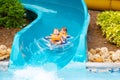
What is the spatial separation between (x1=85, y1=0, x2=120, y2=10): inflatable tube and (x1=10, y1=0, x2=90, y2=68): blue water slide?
0.73 meters

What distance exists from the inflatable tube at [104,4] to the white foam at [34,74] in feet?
13.3

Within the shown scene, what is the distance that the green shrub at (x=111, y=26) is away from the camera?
8750 mm

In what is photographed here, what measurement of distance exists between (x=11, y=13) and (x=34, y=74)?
2.47 m

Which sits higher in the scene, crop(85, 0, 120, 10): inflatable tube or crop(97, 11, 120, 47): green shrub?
crop(85, 0, 120, 10): inflatable tube

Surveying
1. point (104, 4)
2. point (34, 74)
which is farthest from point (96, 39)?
point (104, 4)

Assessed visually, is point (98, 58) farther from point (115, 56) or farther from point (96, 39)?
point (96, 39)

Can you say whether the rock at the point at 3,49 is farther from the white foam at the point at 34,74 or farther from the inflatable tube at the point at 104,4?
the inflatable tube at the point at 104,4

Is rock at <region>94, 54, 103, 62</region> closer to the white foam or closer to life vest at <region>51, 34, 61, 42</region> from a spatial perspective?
the white foam

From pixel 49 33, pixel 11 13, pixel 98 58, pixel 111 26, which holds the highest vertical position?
pixel 11 13

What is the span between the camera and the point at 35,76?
7.59 meters

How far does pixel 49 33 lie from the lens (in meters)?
9.90

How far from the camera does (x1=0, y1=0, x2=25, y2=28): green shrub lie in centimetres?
972

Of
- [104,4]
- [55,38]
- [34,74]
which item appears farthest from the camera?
[104,4]

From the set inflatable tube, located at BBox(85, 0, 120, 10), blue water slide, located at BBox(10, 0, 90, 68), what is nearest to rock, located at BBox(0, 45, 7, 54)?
blue water slide, located at BBox(10, 0, 90, 68)
